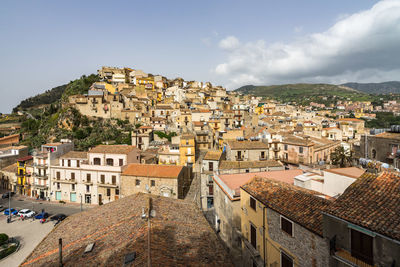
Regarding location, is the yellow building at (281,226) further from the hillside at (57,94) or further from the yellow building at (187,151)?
the hillside at (57,94)

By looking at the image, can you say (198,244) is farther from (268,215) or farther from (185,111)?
(185,111)

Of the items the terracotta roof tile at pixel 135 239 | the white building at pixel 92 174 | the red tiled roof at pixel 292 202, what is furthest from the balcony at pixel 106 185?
the red tiled roof at pixel 292 202

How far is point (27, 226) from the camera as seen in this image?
87.2 feet

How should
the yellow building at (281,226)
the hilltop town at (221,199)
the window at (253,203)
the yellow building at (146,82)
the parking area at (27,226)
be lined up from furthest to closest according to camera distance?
1. the yellow building at (146,82)
2. the parking area at (27,226)
3. the window at (253,203)
4. the yellow building at (281,226)
5. the hilltop town at (221,199)

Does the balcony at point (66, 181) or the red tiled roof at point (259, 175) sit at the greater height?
the red tiled roof at point (259, 175)

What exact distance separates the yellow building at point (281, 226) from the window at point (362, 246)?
1.00 meters

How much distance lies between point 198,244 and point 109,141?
48.6 m

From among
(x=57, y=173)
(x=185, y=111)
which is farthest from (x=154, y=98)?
(x=57, y=173)

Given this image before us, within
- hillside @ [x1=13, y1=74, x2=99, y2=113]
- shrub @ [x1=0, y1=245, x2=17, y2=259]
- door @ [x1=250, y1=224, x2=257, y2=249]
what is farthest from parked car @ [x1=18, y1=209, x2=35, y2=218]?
hillside @ [x1=13, y1=74, x2=99, y2=113]

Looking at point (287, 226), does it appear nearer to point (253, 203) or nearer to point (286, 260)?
point (286, 260)

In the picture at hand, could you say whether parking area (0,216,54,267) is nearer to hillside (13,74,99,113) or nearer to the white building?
the white building

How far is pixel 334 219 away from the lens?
22.2 ft

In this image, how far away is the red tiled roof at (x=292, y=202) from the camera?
820 cm

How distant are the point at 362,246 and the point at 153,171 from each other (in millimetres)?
24433
